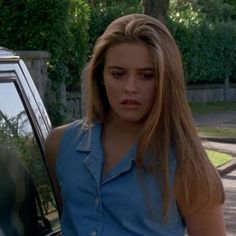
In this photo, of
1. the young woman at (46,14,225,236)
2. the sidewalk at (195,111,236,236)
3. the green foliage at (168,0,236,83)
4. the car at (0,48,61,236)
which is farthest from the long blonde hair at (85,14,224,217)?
the green foliage at (168,0,236,83)

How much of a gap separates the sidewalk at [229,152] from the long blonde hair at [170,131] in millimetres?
567

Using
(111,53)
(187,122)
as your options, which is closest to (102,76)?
(111,53)

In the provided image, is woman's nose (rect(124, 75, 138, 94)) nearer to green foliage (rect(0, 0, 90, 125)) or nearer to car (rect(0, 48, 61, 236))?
car (rect(0, 48, 61, 236))

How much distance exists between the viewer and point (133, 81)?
263 centimetres

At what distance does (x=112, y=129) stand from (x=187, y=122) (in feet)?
0.77

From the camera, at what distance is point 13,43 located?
1662cm

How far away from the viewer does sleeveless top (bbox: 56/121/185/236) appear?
256cm

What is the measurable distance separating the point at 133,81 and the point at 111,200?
0.33 m

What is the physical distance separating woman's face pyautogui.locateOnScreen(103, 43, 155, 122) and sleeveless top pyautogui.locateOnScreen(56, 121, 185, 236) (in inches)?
4.1

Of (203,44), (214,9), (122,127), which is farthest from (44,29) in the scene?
(214,9)

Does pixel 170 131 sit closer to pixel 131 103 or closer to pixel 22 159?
pixel 131 103

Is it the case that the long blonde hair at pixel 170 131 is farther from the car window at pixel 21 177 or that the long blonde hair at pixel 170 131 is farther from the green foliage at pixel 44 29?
the green foliage at pixel 44 29

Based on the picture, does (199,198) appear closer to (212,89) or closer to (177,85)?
(177,85)

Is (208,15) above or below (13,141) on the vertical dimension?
below
